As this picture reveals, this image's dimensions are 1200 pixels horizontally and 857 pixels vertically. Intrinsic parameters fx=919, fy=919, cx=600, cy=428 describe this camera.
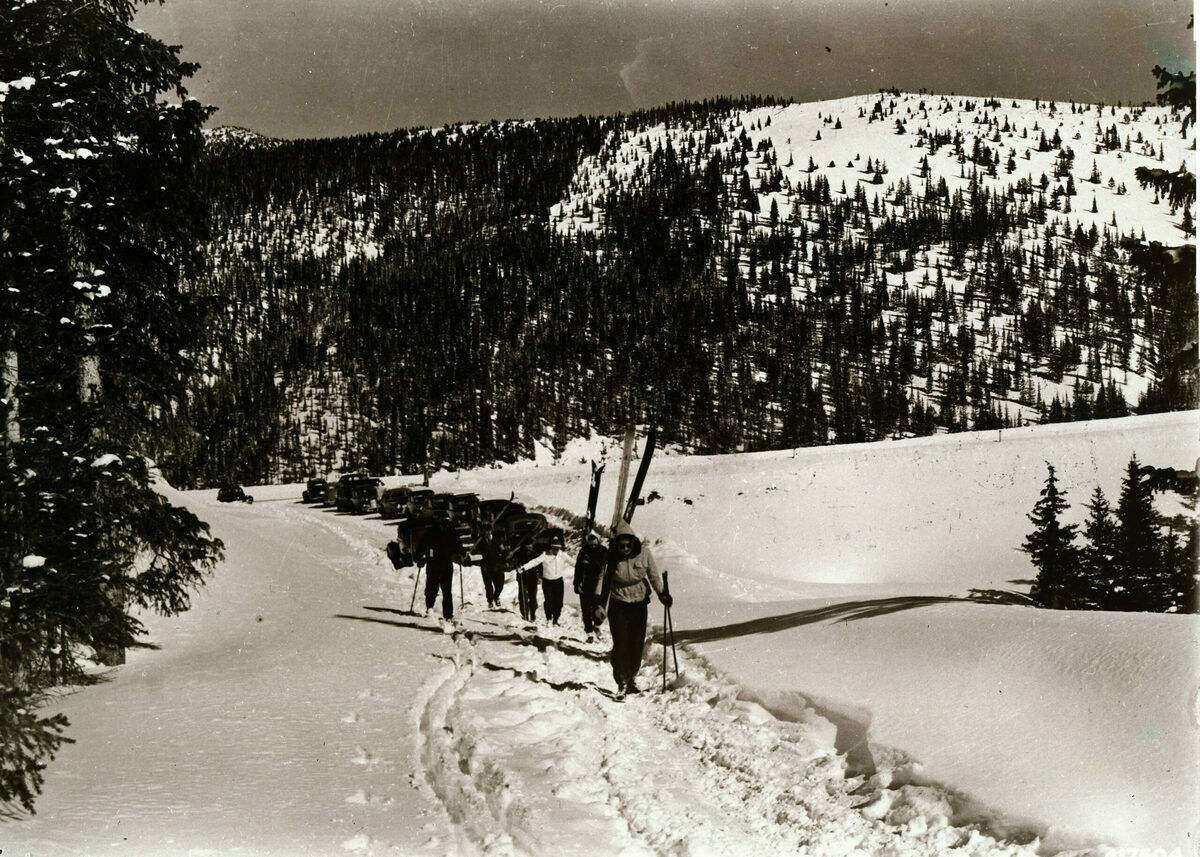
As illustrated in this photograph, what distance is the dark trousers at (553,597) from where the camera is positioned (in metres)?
13.6

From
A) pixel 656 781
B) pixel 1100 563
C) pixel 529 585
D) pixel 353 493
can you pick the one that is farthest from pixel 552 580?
pixel 353 493

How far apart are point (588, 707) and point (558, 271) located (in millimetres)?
137812

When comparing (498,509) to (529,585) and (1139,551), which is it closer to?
(529,585)

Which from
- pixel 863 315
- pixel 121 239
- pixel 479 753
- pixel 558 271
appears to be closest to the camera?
pixel 479 753

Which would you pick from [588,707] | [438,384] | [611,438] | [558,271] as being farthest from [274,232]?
[588,707]

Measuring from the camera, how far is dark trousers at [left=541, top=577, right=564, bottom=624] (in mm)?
13594

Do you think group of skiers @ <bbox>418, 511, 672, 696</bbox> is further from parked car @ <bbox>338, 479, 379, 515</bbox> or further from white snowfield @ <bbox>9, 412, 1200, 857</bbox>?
parked car @ <bbox>338, 479, 379, 515</bbox>

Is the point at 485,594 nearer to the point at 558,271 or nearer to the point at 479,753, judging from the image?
the point at 479,753

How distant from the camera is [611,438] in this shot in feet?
333

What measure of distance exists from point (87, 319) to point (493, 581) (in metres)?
7.99

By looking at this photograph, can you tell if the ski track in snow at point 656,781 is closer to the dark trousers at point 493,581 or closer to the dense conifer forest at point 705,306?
the dark trousers at point 493,581

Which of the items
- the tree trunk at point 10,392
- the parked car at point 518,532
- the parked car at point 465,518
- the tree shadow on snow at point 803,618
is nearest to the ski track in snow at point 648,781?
the tree shadow on snow at point 803,618

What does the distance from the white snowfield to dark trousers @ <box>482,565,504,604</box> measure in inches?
92.5

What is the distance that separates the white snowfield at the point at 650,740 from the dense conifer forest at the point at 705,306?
7116 cm
